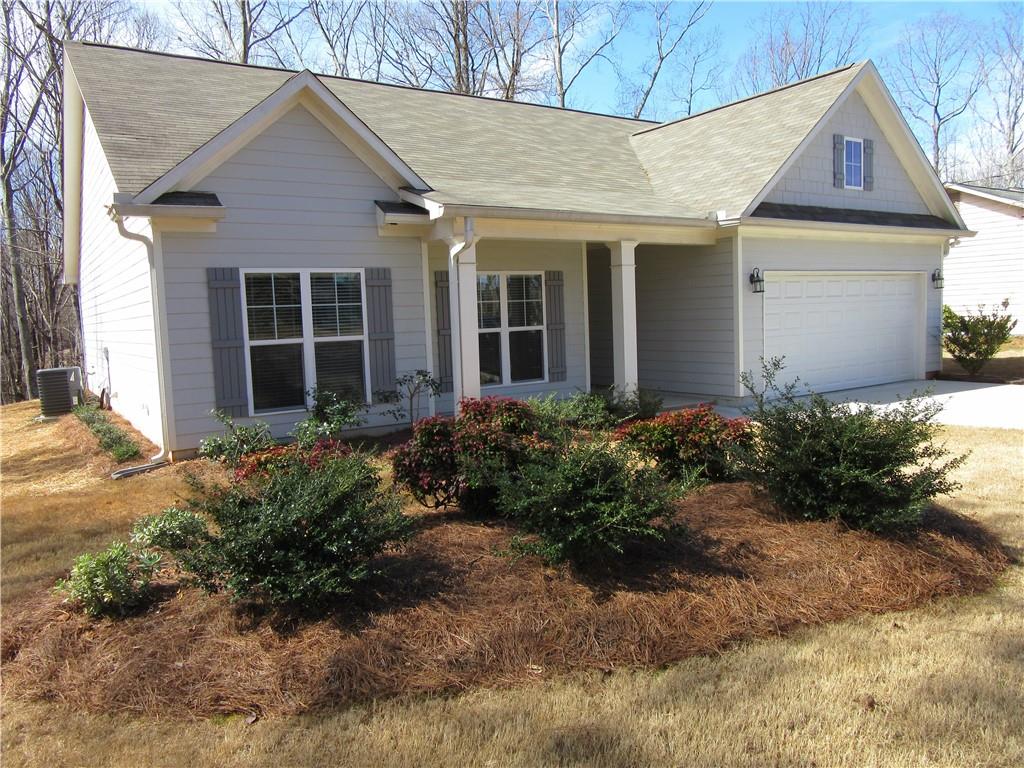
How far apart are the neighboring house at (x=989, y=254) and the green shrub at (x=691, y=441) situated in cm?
1745

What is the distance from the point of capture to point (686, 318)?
498 inches

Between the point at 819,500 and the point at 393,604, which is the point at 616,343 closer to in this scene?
the point at 819,500

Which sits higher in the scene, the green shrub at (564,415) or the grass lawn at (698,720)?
the green shrub at (564,415)

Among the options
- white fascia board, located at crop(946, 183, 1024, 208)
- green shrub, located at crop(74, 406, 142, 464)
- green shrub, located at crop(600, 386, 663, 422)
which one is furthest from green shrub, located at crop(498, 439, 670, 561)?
white fascia board, located at crop(946, 183, 1024, 208)

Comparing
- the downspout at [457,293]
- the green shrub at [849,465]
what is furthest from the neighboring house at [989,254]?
the green shrub at [849,465]

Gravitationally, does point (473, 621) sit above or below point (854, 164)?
below

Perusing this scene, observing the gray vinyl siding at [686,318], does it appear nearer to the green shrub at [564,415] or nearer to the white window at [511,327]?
the white window at [511,327]

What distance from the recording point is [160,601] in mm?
4297

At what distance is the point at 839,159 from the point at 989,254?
1130cm

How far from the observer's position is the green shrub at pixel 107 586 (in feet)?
13.5

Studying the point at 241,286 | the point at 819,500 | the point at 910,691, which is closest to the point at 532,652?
the point at 910,691

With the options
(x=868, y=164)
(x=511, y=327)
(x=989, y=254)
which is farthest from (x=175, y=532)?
(x=989, y=254)

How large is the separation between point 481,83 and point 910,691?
28046mm

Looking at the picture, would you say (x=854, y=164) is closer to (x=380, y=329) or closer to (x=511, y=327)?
(x=511, y=327)
